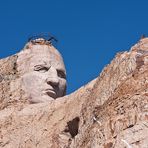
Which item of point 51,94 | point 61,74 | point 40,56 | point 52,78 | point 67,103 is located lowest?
point 67,103

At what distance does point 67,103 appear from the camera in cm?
Answer: 1541

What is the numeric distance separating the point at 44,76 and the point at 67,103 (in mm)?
2945

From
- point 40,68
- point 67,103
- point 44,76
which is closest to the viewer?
point 67,103

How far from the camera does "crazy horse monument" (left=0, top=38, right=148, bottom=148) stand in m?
9.91

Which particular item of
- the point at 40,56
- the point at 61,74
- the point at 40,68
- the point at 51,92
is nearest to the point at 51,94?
the point at 51,92

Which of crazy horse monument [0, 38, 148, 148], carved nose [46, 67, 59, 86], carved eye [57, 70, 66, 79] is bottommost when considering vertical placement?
crazy horse monument [0, 38, 148, 148]

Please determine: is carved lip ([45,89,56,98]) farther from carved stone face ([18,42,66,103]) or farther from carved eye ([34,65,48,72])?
carved eye ([34,65,48,72])

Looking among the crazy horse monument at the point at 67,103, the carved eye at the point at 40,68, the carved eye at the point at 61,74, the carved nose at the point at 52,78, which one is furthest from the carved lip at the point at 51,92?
the carved eye at the point at 61,74

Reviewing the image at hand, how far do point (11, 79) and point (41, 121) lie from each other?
139 inches

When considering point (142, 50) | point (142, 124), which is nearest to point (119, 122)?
point (142, 124)

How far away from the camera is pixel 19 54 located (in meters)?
19.4

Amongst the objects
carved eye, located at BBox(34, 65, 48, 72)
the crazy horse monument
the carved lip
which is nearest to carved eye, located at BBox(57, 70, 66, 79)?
the crazy horse monument

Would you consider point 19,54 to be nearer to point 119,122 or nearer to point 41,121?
point 41,121

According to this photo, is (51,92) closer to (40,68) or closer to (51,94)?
(51,94)
